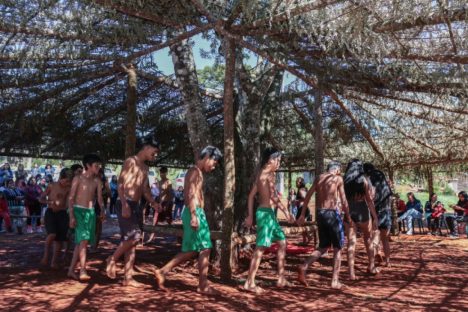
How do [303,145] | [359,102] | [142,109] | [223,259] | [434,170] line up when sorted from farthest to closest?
[434,170] < [303,145] < [142,109] < [359,102] < [223,259]

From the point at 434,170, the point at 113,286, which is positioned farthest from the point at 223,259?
the point at 434,170

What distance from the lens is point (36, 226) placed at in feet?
43.2

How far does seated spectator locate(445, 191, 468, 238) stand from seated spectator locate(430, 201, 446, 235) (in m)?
0.28

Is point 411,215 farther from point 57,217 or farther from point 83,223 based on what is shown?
point 83,223

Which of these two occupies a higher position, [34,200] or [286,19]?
[286,19]

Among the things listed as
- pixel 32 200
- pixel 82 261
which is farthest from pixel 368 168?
pixel 32 200

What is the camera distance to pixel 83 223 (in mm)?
5500

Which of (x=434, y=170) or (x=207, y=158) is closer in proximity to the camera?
(x=207, y=158)

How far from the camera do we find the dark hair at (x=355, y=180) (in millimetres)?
6488

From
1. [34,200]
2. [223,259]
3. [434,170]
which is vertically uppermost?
[434,170]

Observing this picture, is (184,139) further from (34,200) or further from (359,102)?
(359,102)

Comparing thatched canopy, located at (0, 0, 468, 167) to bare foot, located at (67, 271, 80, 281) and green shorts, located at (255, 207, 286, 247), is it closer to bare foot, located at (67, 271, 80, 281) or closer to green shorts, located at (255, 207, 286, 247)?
green shorts, located at (255, 207, 286, 247)

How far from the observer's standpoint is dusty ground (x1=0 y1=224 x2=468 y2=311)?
4418 millimetres

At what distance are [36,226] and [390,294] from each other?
36.6ft
